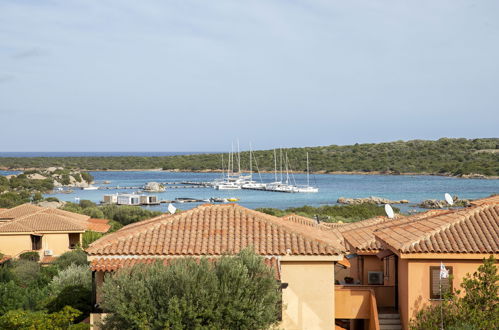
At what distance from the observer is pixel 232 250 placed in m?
16.4

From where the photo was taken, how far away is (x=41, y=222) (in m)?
34.9

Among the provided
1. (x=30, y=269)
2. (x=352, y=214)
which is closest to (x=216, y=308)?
(x=30, y=269)

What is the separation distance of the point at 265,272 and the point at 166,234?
4.04 meters

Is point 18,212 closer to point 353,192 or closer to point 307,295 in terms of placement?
point 307,295

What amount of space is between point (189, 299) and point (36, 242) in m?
22.9

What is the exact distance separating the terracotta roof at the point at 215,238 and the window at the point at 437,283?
8.24 ft

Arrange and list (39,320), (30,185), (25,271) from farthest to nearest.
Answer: (30,185) < (25,271) < (39,320)


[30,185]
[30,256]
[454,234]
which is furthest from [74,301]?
[30,185]

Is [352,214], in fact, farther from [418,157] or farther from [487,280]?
[418,157]

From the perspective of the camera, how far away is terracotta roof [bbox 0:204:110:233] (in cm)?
3394

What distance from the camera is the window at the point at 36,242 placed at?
33844 mm

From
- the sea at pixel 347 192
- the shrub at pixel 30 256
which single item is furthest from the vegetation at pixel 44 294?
the sea at pixel 347 192

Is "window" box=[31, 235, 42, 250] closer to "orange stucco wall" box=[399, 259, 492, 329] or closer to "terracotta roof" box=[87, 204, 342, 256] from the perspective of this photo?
"terracotta roof" box=[87, 204, 342, 256]

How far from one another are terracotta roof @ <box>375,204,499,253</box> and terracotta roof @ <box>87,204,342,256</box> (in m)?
2.05
